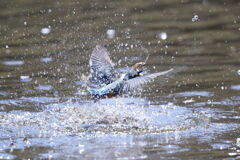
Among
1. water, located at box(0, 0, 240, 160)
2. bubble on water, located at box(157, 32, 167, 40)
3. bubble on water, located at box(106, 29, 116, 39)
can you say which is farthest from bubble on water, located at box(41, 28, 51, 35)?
bubble on water, located at box(157, 32, 167, 40)

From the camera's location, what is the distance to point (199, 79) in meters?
9.27

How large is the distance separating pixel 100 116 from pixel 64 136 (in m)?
0.93

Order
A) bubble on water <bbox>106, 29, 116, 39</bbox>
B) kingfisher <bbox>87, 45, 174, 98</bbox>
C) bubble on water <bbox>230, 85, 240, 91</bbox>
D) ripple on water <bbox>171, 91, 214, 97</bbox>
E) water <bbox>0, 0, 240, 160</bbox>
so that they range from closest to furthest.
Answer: water <bbox>0, 0, 240, 160</bbox>
kingfisher <bbox>87, 45, 174, 98</bbox>
ripple on water <bbox>171, 91, 214, 97</bbox>
bubble on water <bbox>230, 85, 240, 91</bbox>
bubble on water <bbox>106, 29, 116, 39</bbox>

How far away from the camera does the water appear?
674cm

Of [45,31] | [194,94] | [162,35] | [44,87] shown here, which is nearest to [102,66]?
[44,87]

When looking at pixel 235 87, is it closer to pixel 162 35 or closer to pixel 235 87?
pixel 235 87

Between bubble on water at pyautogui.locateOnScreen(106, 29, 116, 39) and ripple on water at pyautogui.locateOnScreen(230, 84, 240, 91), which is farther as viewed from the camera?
bubble on water at pyautogui.locateOnScreen(106, 29, 116, 39)

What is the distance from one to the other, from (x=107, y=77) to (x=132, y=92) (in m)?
0.75

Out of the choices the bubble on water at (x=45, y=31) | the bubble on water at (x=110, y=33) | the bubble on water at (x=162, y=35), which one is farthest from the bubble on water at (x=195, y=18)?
the bubble on water at (x=45, y=31)

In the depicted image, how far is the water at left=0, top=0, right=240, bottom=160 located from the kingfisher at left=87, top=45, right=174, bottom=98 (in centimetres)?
31

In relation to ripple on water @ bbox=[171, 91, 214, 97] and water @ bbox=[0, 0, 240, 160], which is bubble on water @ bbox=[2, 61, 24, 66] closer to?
water @ bbox=[0, 0, 240, 160]

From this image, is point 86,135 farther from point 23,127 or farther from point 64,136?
point 23,127

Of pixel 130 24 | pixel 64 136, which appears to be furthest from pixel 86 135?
pixel 130 24

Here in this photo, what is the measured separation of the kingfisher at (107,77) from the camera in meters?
7.67
